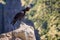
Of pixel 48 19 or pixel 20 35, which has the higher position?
pixel 48 19

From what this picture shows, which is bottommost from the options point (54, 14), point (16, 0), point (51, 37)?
point (51, 37)

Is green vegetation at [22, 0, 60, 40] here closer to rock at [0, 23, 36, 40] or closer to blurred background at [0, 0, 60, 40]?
blurred background at [0, 0, 60, 40]

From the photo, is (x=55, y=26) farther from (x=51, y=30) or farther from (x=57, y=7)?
(x=57, y=7)

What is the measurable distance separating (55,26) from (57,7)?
92 centimetres

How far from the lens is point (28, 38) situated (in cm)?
700

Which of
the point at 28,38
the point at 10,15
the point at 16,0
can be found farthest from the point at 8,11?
the point at 28,38

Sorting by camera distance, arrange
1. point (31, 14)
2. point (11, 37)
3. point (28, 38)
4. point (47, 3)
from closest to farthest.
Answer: point (11, 37), point (28, 38), point (47, 3), point (31, 14)

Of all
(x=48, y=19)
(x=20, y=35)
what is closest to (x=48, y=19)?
(x=48, y=19)

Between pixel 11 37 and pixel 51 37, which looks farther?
pixel 51 37

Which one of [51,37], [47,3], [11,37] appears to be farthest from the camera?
[47,3]

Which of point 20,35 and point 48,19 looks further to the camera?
point 48,19

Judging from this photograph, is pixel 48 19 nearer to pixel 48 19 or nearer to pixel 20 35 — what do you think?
pixel 48 19

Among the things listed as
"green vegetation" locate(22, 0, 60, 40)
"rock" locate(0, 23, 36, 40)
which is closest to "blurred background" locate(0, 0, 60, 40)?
"green vegetation" locate(22, 0, 60, 40)

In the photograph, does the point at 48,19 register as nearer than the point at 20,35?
No
